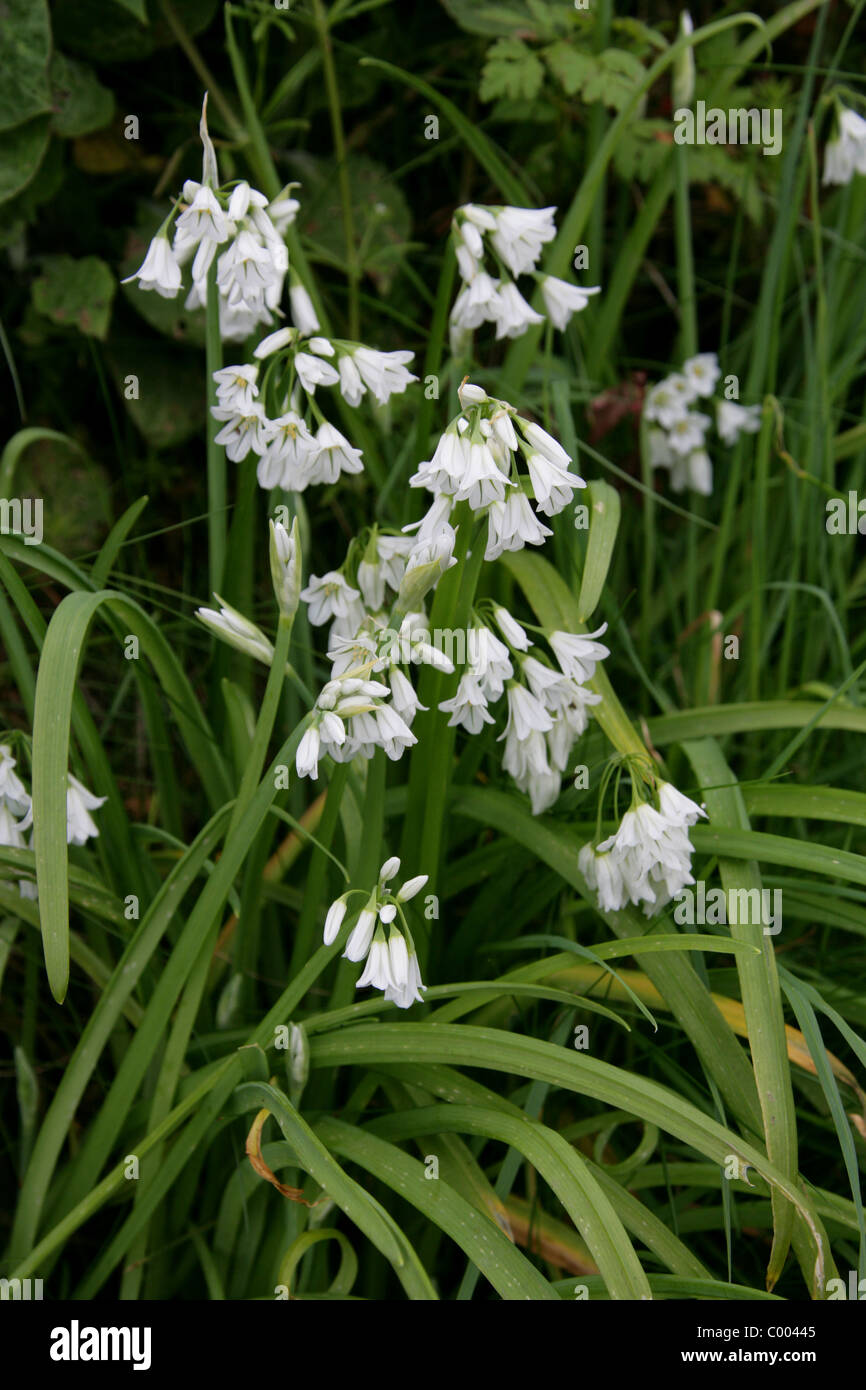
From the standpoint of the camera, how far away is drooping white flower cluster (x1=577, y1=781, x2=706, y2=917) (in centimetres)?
166

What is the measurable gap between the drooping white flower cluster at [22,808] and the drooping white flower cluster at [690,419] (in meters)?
1.76

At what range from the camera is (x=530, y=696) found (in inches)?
69.3

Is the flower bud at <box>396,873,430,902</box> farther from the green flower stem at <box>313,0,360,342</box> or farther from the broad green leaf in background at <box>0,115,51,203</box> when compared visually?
the broad green leaf in background at <box>0,115,51,203</box>

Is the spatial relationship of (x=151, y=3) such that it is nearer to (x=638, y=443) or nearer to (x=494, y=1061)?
(x=638, y=443)

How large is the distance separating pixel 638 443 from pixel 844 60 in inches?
68.4

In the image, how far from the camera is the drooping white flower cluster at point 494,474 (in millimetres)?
1504

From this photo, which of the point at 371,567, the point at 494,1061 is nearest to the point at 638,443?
the point at 371,567

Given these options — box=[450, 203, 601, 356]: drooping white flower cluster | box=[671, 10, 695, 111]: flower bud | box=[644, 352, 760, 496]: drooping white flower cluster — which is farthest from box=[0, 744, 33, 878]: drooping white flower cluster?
box=[671, 10, 695, 111]: flower bud

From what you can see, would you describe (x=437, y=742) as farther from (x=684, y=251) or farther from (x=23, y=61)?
(x=23, y=61)

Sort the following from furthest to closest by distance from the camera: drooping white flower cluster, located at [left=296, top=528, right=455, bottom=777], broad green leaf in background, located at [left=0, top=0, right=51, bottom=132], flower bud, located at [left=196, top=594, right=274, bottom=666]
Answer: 1. broad green leaf in background, located at [left=0, top=0, right=51, bottom=132]
2. flower bud, located at [left=196, top=594, right=274, bottom=666]
3. drooping white flower cluster, located at [left=296, top=528, right=455, bottom=777]

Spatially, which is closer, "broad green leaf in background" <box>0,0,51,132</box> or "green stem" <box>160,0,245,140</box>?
"broad green leaf in background" <box>0,0,51,132</box>

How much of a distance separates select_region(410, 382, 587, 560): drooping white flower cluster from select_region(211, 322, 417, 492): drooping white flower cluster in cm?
25

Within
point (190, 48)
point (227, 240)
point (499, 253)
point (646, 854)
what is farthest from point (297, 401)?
point (190, 48)

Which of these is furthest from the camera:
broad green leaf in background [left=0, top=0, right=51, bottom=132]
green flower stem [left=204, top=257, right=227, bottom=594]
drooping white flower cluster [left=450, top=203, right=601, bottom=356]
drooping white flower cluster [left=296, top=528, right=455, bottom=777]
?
broad green leaf in background [left=0, top=0, right=51, bottom=132]
